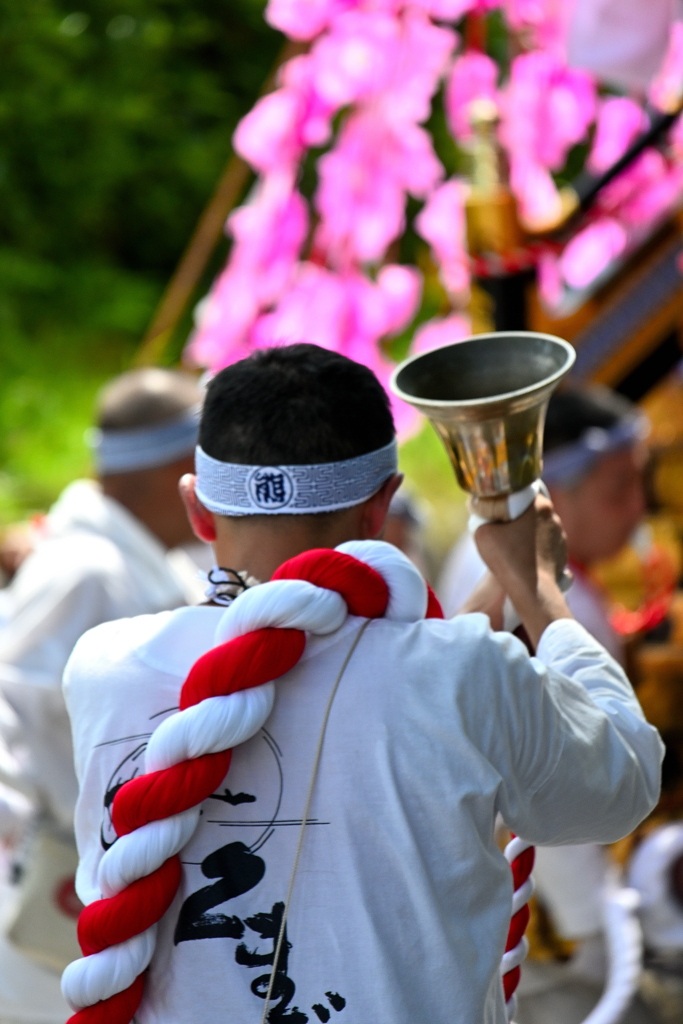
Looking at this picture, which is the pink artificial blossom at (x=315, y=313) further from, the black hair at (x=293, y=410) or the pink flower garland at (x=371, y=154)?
the black hair at (x=293, y=410)

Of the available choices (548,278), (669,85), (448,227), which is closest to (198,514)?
(669,85)

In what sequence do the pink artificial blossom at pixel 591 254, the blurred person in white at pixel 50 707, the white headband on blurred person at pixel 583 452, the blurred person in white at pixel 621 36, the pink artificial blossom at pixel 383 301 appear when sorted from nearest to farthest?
the blurred person in white at pixel 50 707, the white headband on blurred person at pixel 583 452, the blurred person in white at pixel 621 36, the pink artificial blossom at pixel 591 254, the pink artificial blossom at pixel 383 301

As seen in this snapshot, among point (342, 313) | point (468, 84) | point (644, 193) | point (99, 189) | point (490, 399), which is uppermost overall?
point (490, 399)

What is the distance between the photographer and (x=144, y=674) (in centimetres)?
154

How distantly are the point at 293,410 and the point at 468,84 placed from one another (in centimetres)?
476

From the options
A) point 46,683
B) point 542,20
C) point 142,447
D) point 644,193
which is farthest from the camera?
point 542,20

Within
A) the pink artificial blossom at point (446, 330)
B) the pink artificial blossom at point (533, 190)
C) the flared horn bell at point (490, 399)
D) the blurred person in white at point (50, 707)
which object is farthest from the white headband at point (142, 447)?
the pink artificial blossom at point (446, 330)

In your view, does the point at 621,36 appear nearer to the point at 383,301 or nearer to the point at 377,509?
the point at 383,301

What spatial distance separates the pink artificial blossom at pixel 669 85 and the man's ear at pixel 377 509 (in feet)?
8.54

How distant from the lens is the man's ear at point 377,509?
1625mm

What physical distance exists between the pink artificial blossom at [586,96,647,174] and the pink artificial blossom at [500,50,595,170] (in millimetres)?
185

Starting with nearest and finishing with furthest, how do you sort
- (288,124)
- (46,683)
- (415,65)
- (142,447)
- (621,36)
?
(46,683), (142,447), (621,36), (415,65), (288,124)

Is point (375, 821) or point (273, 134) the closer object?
point (375, 821)

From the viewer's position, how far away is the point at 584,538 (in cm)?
334
